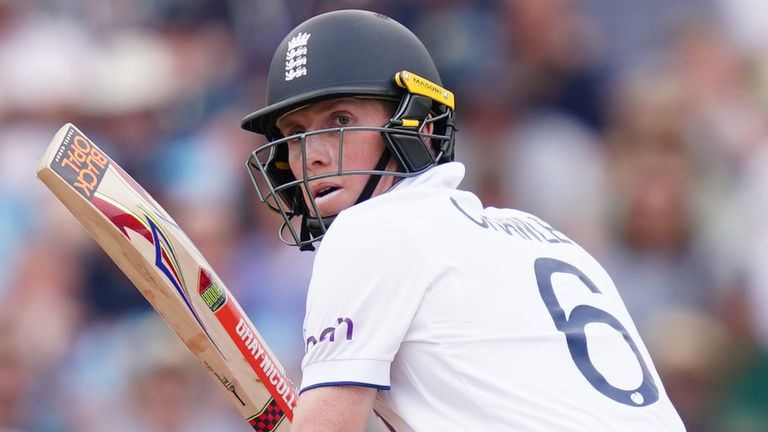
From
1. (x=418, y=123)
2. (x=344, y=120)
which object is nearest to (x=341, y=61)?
(x=344, y=120)

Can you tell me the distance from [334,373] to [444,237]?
1.30ft

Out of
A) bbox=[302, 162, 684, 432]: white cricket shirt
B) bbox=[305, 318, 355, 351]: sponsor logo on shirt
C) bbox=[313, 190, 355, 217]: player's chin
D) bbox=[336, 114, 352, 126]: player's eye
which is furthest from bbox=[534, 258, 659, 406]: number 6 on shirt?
bbox=[336, 114, 352, 126]: player's eye

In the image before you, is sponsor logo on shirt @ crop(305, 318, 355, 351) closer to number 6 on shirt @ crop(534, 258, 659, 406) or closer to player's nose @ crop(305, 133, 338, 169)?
number 6 on shirt @ crop(534, 258, 659, 406)

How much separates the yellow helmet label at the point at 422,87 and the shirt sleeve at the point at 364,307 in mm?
623

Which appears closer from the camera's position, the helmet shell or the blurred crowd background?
the helmet shell

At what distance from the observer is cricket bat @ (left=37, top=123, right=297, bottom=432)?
9.93 ft

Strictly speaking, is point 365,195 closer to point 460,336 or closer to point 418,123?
point 418,123

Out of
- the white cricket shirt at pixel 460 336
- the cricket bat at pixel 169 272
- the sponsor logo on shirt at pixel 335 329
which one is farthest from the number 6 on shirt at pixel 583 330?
the cricket bat at pixel 169 272

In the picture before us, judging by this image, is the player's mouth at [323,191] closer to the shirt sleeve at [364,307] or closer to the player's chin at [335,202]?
the player's chin at [335,202]

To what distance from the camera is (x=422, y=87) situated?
318 centimetres

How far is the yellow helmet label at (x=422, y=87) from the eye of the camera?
3.12 m

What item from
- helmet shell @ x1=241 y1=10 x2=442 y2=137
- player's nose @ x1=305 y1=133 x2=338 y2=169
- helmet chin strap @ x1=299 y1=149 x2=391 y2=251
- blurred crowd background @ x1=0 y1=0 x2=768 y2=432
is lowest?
blurred crowd background @ x1=0 y1=0 x2=768 y2=432

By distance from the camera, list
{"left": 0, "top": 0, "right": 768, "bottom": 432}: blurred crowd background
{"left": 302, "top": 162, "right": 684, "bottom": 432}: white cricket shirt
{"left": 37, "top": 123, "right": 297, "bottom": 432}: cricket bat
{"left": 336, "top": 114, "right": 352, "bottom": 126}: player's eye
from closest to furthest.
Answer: {"left": 302, "top": 162, "right": 684, "bottom": 432}: white cricket shirt, {"left": 37, "top": 123, "right": 297, "bottom": 432}: cricket bat, {"left": 336, "top": 114, "right": 352, "bottom": 126}: player's eye, {"left": 0, "top": 0, "right": 768, "bottom": 432}: blurred crowd background

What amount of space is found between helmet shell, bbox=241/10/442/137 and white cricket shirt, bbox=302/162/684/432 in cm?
49
